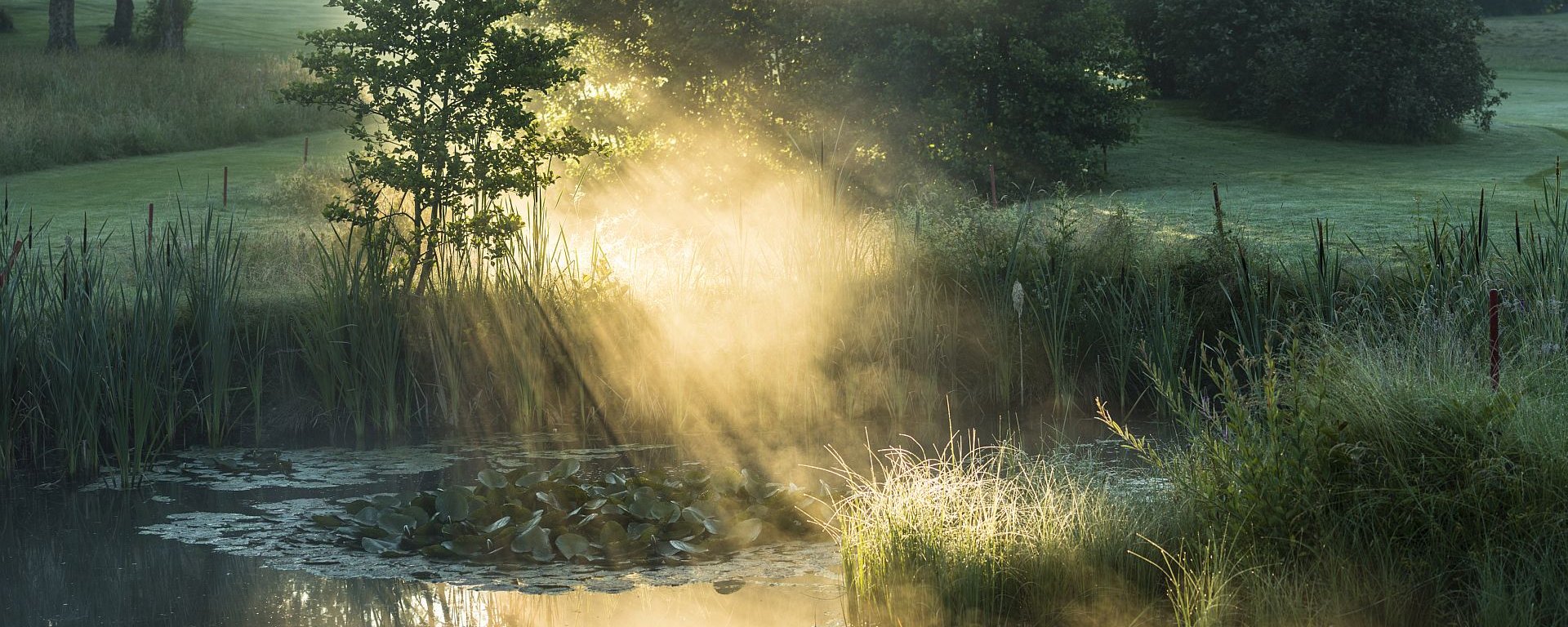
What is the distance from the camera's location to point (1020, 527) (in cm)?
525

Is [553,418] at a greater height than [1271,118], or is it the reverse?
[1271,118]

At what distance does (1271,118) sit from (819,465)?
19468mm

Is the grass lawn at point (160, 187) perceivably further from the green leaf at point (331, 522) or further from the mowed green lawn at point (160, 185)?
the green leaf at point (331, 522)

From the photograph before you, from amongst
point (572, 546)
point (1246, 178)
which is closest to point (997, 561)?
point (572, 546)

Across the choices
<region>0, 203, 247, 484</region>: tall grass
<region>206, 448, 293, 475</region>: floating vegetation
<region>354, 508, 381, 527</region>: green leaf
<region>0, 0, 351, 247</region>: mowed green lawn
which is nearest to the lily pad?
<region>354, 508, 381, 527</region>: green leaf

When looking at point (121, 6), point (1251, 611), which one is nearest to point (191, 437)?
point (1251, 611)

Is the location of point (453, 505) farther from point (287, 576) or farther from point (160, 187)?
point (160, 187)

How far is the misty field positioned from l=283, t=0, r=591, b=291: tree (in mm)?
46

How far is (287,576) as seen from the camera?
5.89 metres

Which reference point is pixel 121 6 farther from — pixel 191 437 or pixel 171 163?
pixel 191 437

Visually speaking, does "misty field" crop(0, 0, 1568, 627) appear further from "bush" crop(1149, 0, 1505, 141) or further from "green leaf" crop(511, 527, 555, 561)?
"bush" crop(1149, 0, 1505, 141)

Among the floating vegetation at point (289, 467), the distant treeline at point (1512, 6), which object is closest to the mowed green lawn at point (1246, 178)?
the floating vegetation at point (289, 467)

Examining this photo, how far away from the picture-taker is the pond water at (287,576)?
542cm

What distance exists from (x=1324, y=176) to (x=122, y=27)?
2961 cm
